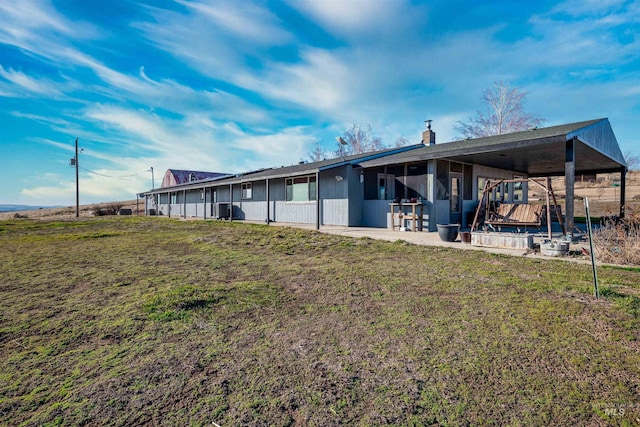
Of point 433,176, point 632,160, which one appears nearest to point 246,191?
point 433,176

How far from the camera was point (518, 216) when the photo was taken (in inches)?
335

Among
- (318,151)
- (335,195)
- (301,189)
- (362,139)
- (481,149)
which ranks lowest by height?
(335,195)

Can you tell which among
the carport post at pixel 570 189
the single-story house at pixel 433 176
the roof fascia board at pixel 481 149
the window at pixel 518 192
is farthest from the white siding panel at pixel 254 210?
the carport post at pixel 570 189

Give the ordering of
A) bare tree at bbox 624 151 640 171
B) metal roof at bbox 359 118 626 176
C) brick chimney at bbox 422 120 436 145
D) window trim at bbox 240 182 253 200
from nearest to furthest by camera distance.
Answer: metal roof at bbox 359 118 626 176
brick chimney at bbox 422 120 436 145
window trim at bbox 240 182 253 200
bare tree at bbox 624 151 640 171

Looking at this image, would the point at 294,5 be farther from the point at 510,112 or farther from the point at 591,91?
the point at 591,91

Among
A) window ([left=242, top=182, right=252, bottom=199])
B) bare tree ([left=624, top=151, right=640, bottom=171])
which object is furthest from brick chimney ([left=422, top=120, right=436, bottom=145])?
bare tree ([left=624, top=151, right=640, bottom=171])

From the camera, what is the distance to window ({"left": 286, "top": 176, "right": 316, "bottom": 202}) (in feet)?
46.9

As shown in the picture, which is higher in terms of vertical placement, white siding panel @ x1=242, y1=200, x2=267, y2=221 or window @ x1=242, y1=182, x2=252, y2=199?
window @ x1=242, y1=182, x2=252, y2=199

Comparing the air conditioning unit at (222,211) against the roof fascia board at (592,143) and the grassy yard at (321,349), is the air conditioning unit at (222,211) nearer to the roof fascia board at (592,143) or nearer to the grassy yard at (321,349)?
the grassy yard at (321,349)

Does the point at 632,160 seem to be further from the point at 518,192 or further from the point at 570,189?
the point at 570,189

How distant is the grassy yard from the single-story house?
542 centimetres

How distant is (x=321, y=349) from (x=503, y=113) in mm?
31168

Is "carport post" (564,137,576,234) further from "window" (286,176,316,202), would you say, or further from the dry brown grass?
"window" (286,176,316,202)

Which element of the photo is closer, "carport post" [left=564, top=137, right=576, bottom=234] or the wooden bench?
"carport post" [left=564, top=137, right=576, bottom=234]
